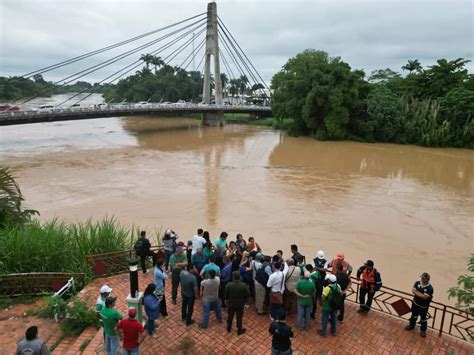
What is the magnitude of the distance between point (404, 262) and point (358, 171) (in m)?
12.8

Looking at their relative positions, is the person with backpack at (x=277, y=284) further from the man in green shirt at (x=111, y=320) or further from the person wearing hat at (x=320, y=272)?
the man in green shirt at (x=111, y=320)

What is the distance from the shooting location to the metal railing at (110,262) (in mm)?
6344

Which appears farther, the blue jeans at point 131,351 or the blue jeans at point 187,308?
the blue jeans at point 187,308

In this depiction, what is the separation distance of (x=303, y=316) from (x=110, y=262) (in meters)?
3.92

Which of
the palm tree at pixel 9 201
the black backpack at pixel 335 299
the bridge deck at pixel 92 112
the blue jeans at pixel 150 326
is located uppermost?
the bridge deck at pixel 92 112

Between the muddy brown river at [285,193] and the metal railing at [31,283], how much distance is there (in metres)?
5.15

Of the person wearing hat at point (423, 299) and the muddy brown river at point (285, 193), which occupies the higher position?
the person wearing hat at point (423, 299)

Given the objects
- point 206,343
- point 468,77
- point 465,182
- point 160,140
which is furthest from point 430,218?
point 468,77

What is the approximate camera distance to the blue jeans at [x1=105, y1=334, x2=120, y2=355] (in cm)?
410

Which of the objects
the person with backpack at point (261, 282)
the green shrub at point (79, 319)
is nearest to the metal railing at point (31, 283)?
the green shrub at point (79, 319)

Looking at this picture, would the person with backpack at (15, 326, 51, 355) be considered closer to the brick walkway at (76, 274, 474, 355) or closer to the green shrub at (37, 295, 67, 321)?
the brick walkway at (76, 274, 474, 355)

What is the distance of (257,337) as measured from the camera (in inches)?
192

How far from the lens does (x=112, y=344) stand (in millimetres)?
4094

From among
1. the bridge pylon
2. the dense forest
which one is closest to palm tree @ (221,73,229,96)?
the bridge pylon
